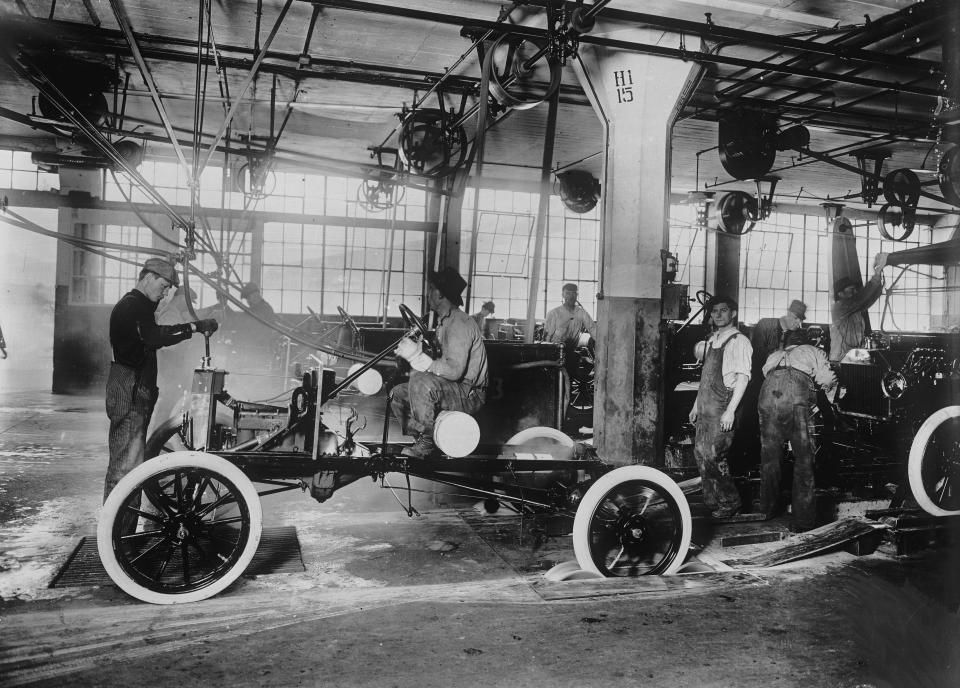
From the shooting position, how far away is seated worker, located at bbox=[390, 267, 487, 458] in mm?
5340

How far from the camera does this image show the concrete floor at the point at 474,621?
3.21 meters

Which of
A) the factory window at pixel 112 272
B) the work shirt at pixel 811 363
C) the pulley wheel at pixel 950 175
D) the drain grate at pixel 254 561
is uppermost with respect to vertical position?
the pulley wheel at pixel 950 175

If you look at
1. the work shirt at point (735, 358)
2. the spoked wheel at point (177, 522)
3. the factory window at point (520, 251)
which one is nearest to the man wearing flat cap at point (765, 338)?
the work shirt at point (735, 358)

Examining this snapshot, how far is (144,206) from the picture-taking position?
12.4 metres

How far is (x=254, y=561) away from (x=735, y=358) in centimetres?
425

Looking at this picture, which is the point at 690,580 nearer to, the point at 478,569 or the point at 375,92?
the point at 478,569

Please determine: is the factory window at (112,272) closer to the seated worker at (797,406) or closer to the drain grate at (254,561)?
the drain grate at (254,561)

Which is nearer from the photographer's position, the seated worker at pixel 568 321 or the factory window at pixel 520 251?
the seated worker at pixel 568 321

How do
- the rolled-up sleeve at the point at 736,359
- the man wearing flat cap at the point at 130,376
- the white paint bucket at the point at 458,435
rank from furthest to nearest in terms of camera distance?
1. the rolled-up sleeve at the point at 736,359
2. the man wearing flat cap at the point at 130,376
3. the white paint bucket at the point at 458,435

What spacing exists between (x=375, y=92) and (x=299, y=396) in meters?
7.35

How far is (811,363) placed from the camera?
5988mm

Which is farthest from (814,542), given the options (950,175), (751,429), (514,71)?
(950,175)

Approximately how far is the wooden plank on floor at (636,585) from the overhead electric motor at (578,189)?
1175cm

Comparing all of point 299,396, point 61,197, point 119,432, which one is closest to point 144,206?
point 61,197
